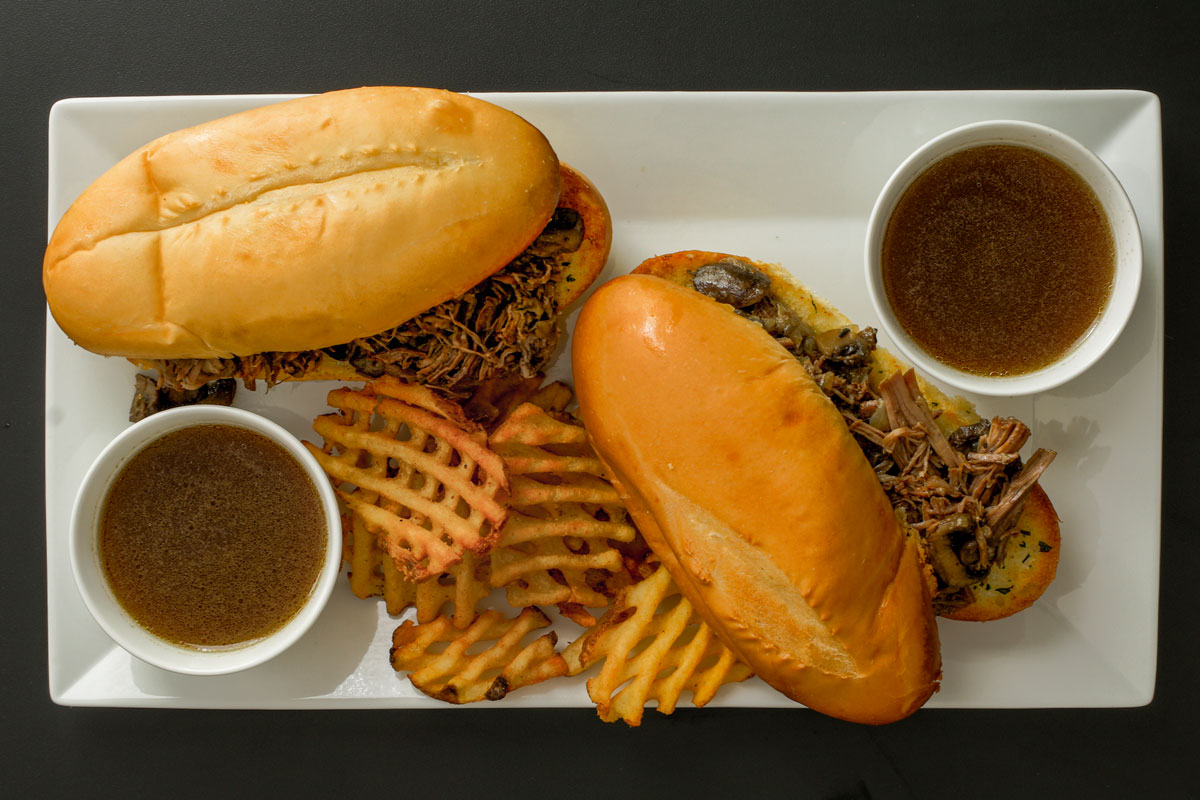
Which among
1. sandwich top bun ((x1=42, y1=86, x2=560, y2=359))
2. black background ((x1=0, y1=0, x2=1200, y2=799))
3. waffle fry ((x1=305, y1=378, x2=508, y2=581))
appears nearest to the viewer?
sandwich top bun ((x1=42, y1=86, x2=560, y2=359))

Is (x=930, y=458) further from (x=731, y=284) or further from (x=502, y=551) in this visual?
(x=502, y=551)

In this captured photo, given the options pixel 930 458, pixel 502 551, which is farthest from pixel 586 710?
pixel 930 458

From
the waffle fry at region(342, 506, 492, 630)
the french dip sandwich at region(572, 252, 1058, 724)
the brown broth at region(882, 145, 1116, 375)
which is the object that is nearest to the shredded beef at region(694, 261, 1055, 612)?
the french dip sandwich at region(572, 252, 1058, 724)

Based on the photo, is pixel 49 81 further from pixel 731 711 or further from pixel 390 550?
pixel 731 711

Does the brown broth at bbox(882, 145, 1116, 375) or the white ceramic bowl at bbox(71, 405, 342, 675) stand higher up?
the brown broth at bbox(882, 145, 1116, 375)

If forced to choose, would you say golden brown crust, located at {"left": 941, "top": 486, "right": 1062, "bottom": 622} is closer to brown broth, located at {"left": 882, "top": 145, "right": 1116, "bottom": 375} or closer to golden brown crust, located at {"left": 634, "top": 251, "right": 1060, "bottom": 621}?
golden brown crust, located at {"left": 634, "top": 251, "right": 1060, "bottom": 621}

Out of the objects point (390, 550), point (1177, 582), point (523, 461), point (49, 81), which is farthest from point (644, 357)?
point (49, 81)

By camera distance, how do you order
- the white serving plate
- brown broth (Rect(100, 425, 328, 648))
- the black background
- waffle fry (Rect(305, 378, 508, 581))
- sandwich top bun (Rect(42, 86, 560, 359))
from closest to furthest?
sandwich top bun (Rect(42, 86, 560, 359)) → waffle fry (Rect(305, 378, 508, 581)) → brown broth (Rect(100, 425, 328, 648)) → the white serving plate → the black background

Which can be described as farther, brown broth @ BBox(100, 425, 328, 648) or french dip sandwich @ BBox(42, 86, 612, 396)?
brown broth @ BBox(100, 425, 328, 648)
